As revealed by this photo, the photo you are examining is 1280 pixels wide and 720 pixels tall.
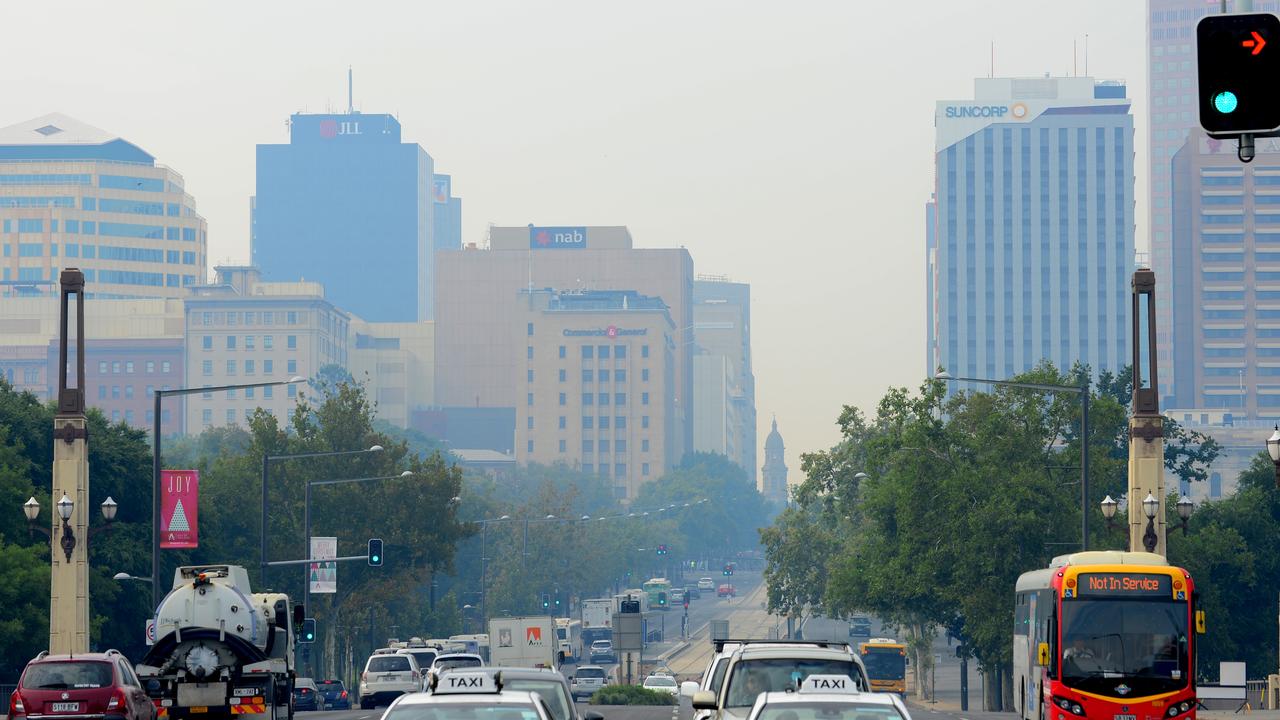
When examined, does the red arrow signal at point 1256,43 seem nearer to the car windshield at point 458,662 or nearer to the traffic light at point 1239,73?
the traffic light at point 1239,73

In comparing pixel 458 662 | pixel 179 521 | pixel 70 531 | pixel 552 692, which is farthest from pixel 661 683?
pixel 552 692

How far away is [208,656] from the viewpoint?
3231 cm

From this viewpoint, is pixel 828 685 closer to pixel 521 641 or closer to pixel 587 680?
pixel 521 641

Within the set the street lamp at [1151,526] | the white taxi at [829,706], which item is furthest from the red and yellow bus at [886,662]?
the white taxi at [829,706]

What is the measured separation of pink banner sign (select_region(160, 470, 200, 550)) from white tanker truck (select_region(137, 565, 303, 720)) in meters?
13.8

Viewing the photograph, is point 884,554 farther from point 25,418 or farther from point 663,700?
point 25,418

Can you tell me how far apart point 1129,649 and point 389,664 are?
1107 inches

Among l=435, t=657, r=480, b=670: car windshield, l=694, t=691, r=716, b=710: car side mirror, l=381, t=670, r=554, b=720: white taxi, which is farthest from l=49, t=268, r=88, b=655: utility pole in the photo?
l=381, t=670, r=554, b=720: white taxi

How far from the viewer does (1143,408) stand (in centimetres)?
4681

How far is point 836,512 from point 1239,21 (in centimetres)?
9885

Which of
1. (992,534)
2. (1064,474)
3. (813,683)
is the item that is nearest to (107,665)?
(813,683)

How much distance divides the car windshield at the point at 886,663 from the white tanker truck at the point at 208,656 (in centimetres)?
5418

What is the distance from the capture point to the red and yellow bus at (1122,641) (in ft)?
89.0

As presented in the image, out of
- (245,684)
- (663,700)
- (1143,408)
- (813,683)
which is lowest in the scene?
(663,700)
